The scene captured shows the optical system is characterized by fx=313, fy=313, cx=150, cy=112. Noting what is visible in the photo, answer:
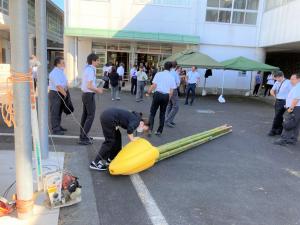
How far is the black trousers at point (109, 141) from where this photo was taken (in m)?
4.93

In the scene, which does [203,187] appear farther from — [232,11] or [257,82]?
[232,11]

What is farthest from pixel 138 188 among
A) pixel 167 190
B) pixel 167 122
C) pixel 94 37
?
pixel 94 37

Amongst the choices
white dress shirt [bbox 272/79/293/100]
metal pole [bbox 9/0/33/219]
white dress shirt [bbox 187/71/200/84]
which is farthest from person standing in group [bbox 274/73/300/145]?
white dress shirt [bbox 187/71/200/84]

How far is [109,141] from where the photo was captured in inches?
201

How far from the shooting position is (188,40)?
1977cm

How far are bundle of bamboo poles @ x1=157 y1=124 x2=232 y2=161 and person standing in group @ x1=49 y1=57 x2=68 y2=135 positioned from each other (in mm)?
2698

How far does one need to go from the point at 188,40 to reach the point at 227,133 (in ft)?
40.1

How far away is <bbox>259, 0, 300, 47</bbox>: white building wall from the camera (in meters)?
15.7

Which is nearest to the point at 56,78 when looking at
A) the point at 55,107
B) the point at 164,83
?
the point at 55,107

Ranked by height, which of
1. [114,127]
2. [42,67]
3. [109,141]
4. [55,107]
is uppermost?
Answer: [42,67]

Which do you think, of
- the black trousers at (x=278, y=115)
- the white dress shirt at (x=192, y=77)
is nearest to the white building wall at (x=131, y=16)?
the white dress shirt at (x=192, y=77)

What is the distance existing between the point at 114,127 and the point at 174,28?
16560 millimetres

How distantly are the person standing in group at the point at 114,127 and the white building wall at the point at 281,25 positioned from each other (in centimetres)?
1329

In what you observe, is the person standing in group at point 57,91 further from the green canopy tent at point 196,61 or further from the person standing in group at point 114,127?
the green canopy tent at point 196,61
